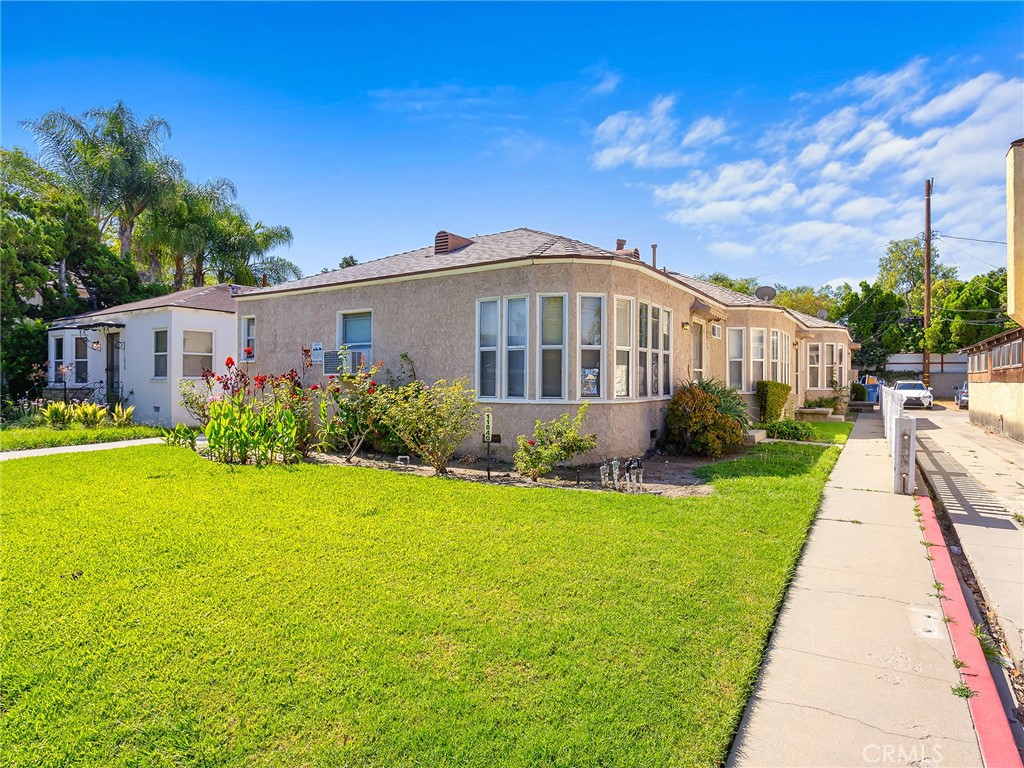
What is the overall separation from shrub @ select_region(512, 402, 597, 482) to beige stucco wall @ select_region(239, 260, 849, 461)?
1.90ft

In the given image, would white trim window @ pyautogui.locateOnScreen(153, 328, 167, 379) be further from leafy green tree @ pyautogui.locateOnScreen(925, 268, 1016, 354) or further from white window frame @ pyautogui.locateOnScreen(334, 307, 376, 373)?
leafy green tree @ pyautogui.locateOnScreen(925, 268, 1016, 354)

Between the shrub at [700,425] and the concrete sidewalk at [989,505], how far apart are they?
3.64 metres

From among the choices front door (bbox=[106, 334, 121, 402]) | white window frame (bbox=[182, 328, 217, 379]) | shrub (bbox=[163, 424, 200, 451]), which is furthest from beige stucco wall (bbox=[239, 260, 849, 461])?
front door (bbox=[106, 334, 121, 402])

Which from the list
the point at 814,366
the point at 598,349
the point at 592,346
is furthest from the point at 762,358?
the point at 592,346

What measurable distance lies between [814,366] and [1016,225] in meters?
23.0

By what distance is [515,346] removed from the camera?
10242 mm

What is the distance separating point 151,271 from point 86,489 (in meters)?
27.8

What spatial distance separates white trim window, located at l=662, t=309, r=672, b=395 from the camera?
12.1m

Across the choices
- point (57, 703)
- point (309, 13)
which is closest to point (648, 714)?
point (57, 703)

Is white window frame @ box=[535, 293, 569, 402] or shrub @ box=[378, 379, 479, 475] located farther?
white window frame @ box=[535, 293, 569, 402]

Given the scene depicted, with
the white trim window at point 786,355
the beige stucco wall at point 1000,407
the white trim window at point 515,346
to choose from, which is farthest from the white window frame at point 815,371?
the white trim window at point 515,346

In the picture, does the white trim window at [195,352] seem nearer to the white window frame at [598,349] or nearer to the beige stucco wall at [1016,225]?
the white window frame at [598,349]

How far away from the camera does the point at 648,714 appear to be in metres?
2.85

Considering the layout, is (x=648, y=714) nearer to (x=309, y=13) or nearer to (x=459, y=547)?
(x=459, y=547)
